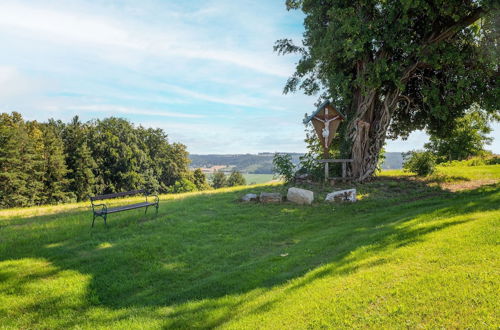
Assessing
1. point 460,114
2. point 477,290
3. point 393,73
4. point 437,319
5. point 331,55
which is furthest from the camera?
point 460,114

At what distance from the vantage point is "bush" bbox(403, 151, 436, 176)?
1812 centimetres

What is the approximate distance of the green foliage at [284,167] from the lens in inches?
634

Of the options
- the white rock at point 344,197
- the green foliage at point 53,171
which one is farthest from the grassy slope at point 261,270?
the green foliage at point 53,171

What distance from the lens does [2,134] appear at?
35594 mm

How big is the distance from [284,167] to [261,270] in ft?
32.3

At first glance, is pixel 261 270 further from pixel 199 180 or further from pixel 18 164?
pixel 199 180

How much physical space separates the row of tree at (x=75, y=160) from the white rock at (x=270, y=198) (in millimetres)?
34024

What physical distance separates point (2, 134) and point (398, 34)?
3997cm

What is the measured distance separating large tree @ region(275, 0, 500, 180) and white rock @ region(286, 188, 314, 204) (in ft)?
16.3

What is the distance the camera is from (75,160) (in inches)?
1745

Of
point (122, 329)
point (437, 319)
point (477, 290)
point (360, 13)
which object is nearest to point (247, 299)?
point (122, 329)

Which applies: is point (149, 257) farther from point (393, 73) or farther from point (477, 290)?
point (393, 73)

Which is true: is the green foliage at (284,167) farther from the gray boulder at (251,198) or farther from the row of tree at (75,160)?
the row of tree at (75,160)

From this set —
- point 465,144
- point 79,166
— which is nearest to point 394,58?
point 465,144
